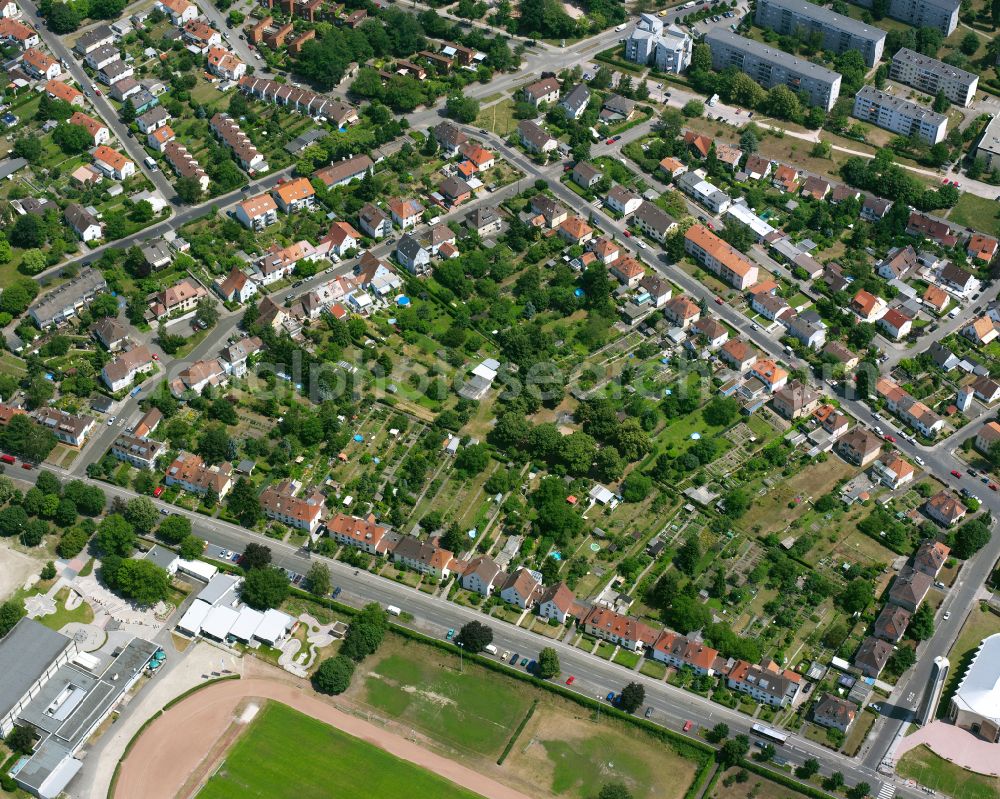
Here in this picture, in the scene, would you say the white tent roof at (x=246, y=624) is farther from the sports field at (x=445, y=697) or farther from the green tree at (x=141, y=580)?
the sports field at (x=445, y=697)

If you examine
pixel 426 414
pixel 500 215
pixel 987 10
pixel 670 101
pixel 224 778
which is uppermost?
pixel 987 10

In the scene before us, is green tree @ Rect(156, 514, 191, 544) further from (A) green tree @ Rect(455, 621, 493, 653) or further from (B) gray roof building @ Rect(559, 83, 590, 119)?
(B) gray roof building @ Rect(559, 83, 590, 119)

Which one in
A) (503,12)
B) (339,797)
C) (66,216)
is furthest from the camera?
(503,12)

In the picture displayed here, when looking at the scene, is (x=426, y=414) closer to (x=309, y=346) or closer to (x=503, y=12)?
(x=309, y=346)

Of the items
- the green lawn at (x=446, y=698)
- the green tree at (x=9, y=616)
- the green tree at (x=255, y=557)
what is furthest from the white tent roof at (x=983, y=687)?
the green tree at (x=9, y=616)

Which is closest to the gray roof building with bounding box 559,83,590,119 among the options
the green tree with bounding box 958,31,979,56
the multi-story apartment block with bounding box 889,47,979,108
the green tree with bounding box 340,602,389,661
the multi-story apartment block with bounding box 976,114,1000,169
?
the multi-story apartment block with bounding box 889,47,979,108

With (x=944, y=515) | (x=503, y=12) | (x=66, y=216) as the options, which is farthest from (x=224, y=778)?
(x=503, y=12)
